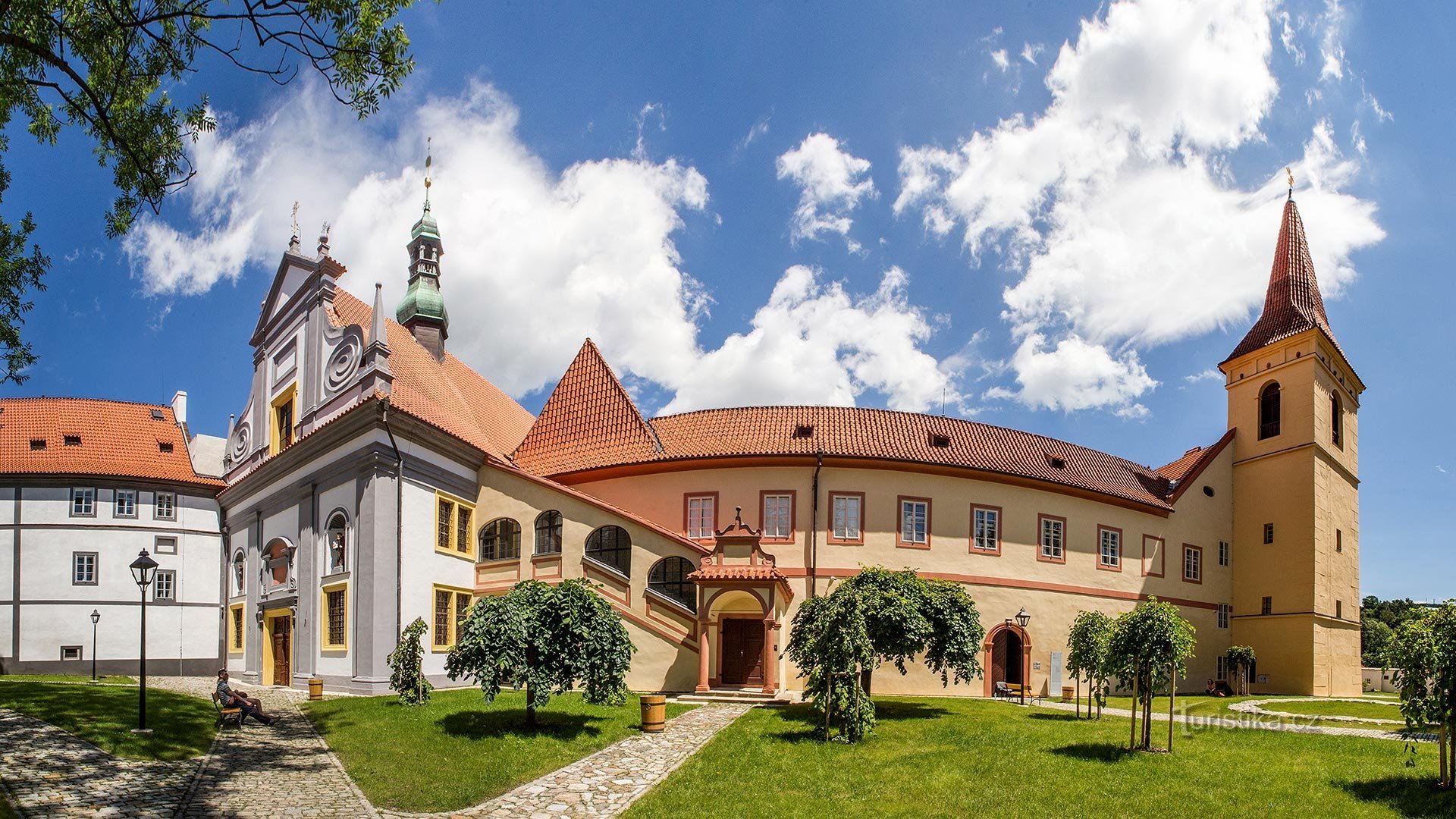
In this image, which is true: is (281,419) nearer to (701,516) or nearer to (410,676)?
(410,676)

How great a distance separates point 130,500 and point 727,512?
2405cm

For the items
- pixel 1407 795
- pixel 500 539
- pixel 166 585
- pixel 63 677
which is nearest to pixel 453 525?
pixel 500 539

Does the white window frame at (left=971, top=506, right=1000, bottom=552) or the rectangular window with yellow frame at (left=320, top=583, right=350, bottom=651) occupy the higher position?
the white window frame at (left=971, top=506, right=1000, bottom=552)

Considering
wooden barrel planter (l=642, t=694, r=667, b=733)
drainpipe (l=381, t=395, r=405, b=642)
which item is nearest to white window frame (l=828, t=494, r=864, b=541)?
wooden barrel planter (l=642, t=694, r=667, b=733)

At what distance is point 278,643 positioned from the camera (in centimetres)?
2828

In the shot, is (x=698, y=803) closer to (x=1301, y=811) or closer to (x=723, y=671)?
(x=1301, y=811)

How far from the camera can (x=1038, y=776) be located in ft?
47.5

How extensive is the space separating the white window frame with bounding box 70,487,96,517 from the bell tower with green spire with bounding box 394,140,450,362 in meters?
13.0

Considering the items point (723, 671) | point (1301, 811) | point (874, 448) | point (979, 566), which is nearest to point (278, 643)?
point (723, 671)

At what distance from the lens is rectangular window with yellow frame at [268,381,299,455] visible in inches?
1173

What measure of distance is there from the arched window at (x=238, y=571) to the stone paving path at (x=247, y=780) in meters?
14.4

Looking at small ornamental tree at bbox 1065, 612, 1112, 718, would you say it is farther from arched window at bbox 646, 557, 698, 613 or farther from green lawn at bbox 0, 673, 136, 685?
green lawn at bbox 0, 673, 136, 685

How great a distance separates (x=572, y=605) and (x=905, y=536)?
14.1 m

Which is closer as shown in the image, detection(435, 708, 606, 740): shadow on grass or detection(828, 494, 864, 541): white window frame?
detection(435, 708, 606, 740): shadow on grass
